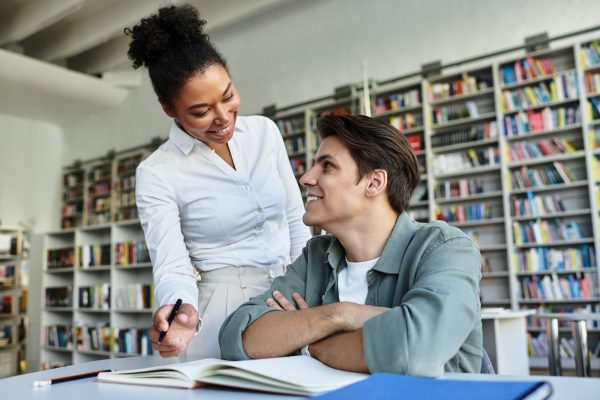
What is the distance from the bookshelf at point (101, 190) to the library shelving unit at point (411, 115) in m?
4.05

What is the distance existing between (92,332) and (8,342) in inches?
72.0

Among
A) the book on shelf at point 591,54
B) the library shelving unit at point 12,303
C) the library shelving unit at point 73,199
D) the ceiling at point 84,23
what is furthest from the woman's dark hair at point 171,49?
the library shelving unit at point 73,199

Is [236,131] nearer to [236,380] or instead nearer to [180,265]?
[180,265]

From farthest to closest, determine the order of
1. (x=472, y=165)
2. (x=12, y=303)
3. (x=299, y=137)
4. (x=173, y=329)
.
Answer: (x=12, y=303)
(x=299, y=137)
(x=472, y=165)
(x=173, y=329)

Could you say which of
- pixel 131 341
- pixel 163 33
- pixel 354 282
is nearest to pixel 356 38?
pixel 131 341

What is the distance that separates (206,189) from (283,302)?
1.82 ft

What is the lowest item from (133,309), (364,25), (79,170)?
(133,309)

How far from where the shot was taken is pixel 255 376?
79cm

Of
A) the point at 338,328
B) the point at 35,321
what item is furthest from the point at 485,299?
the point at 35,321

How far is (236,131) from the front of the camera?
1.80 m

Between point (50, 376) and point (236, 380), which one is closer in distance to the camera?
point (236, 380)

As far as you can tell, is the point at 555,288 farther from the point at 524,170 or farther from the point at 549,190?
the point at 524,170

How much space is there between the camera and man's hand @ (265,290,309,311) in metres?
1.29

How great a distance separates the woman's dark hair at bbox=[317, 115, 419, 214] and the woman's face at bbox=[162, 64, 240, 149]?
0.94 feet
